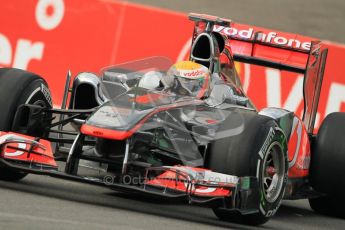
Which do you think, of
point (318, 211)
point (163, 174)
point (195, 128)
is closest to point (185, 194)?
point (163, 174)

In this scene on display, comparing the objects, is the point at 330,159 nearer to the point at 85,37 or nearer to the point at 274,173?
the point at 274,173

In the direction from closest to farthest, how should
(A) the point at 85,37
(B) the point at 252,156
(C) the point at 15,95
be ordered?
1. (B) the point at 252,156
2. (C) the point at 15,95
3. (A) the point at 85,37

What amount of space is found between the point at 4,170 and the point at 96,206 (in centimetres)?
120

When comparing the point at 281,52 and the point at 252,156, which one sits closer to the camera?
the point at 252,156

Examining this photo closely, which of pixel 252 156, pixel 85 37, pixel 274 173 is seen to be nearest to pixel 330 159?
pixel 274 173

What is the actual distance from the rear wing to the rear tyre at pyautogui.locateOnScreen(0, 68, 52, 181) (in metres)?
1.98

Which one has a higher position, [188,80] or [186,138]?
[188,80]

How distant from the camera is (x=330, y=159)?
10477 millimetres

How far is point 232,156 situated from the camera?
916cm

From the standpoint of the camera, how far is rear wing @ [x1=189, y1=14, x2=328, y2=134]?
11289mm

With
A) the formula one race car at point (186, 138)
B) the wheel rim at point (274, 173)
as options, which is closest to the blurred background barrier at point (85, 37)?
the formula one race car at point (186, 138)

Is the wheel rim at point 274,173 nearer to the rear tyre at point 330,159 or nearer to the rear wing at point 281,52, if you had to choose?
the rear tyre at point 330,159

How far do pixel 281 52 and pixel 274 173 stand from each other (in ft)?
8.36

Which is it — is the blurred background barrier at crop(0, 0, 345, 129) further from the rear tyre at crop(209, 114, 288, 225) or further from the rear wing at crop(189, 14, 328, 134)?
the rear tyre at crop(209, 114, 288, 225)
